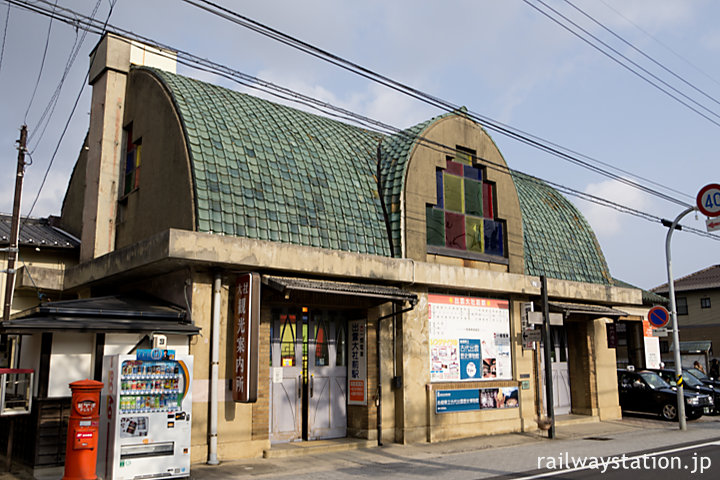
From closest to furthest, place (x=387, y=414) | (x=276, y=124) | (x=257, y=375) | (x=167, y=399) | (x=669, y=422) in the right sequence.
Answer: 1. (x=167, y=399)
2. (x=257, y=375)
3. (x=387, y=414)
4. (x=276, y=124)
5. (x=669, y=422)

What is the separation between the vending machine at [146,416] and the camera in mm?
10539

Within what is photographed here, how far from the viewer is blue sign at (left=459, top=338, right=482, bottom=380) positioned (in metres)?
17.6

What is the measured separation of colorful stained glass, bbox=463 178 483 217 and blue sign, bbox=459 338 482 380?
3808 millimetres

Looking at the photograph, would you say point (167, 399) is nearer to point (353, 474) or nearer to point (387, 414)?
point (353, 474)

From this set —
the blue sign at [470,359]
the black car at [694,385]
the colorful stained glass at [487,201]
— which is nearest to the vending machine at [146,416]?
the blue sign at [470,359]

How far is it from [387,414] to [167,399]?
638 cm

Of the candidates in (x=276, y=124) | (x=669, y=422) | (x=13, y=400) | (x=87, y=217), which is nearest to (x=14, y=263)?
(x=87, y=217)

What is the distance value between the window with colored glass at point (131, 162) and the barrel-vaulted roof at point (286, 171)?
2115 mm

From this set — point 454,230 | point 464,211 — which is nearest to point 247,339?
point 454,230

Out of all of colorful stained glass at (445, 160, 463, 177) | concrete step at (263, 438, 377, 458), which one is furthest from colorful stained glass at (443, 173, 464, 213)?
concrete step at (263, 438, 377, 458)

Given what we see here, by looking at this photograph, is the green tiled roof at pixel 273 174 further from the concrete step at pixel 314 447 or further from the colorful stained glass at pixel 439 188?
the concrete step at pixel 314 447

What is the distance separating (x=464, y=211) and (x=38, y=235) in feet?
43.9

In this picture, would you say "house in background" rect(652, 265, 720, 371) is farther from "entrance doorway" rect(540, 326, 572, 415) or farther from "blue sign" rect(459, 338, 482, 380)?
"blue sign" rect(459, 338, 482, 380)

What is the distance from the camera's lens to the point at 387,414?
15.7 m
